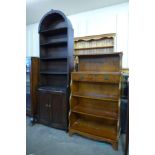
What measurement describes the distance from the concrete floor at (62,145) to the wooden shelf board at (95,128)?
0.14 meters

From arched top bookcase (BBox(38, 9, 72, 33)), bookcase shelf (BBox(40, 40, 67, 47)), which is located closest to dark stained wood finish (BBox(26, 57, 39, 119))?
bookcase shelf (BBox(40, 40, 67, 47))

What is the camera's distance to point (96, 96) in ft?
8.07

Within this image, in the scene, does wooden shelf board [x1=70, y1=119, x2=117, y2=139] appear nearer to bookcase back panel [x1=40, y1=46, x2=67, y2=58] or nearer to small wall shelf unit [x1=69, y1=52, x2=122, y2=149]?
small wall shelf unit [x1=69, y1=52, x2=122, y2=149]

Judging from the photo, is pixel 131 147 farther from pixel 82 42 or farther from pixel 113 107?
pixel 82 42

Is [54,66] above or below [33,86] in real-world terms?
above

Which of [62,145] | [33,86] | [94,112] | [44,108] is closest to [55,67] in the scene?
[33,86]

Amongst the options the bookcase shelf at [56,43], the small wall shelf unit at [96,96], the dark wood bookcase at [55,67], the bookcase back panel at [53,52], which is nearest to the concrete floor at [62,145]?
the small wall shelf unit at [96,96]

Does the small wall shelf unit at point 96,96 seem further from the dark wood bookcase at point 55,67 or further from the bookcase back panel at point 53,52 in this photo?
the bookcase back panel at point 53,52

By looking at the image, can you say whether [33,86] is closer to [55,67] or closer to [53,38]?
[55,67]

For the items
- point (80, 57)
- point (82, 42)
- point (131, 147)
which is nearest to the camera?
point (131, 147)

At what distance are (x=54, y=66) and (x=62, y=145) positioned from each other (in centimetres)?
175
